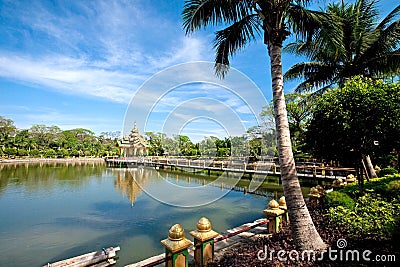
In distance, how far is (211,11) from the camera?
458 centimetres

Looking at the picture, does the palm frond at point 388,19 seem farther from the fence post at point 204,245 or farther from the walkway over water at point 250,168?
the fence post at point 204,245

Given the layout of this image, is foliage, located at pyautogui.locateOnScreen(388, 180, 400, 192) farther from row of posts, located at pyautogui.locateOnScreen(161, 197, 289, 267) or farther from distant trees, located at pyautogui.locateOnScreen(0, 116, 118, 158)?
distant trees, located at pyautogui.locateOnScreen(0, 116, 118, 158)

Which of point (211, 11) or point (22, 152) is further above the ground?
point (211, 11)

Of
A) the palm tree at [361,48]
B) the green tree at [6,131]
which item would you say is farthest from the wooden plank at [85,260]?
the green tree at [6,131]

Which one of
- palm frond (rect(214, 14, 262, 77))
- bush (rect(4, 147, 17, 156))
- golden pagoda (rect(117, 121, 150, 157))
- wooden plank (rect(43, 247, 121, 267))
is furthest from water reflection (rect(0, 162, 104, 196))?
bush (rect(4, 147, 17, 156))

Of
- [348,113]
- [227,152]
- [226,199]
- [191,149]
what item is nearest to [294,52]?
[348,113]

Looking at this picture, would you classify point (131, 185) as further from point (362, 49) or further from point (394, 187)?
point (362, 49)

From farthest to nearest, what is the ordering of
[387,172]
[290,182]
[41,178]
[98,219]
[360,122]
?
1. [41,178]
2. [387,172]
3. [98,219]
4. [360,122]
5. [290,182]

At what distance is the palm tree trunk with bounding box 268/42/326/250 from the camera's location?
3.31 m

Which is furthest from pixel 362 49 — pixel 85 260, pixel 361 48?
pixel 85 260

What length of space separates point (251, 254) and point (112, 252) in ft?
10.5

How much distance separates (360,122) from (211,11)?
13.8 ft

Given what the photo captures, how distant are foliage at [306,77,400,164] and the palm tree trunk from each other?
8.58 ft

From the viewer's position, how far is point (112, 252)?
4906mm
